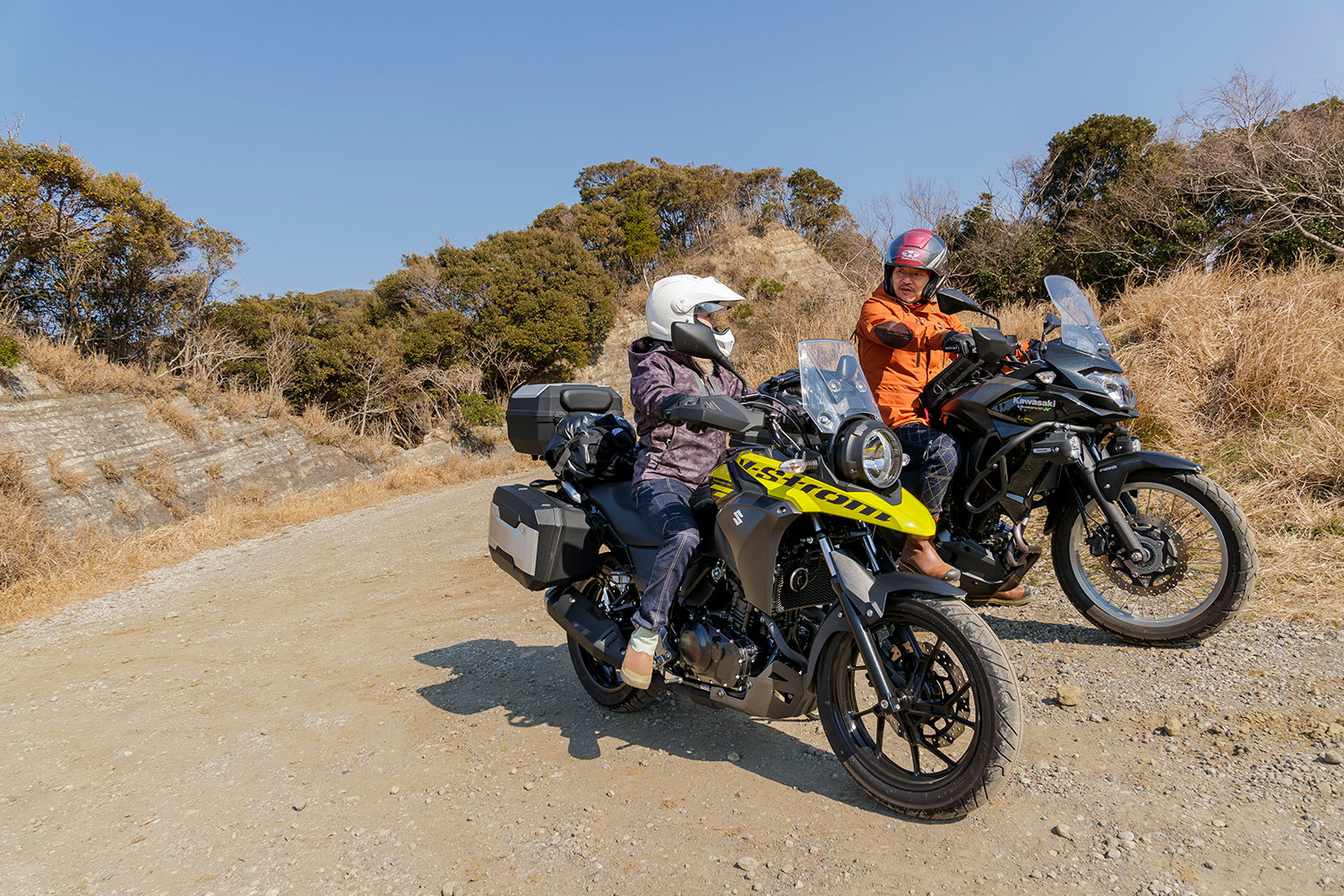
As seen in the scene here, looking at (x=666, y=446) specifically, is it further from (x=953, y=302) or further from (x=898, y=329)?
(x=953, y=302)

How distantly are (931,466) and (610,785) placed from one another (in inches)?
91.3

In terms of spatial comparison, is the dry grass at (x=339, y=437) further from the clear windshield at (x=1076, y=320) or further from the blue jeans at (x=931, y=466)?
the clear windshield at (x=1076, y=320)

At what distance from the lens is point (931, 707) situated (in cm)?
264

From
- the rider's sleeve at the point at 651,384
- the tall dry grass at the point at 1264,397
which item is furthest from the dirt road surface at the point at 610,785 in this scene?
the rider's sleeve at the point at 651,384

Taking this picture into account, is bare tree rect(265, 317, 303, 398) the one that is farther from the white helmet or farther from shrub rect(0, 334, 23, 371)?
the white helmet

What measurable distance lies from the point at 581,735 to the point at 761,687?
1214mm

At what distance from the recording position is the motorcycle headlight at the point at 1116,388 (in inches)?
156

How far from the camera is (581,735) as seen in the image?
377cm

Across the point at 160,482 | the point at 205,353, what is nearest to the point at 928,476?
the point at 160,482

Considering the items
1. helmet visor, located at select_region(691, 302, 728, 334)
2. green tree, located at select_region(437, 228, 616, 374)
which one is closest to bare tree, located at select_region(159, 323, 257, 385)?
green tree, located at select_region(437, 228, 616, 374)

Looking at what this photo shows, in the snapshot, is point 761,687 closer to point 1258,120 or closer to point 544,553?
point 544,553

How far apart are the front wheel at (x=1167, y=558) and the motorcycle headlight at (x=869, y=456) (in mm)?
1822

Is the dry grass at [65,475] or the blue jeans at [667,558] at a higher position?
the blue jeans at [667,558]

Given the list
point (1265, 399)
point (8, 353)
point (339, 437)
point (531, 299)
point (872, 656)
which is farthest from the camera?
point (531, 299)
